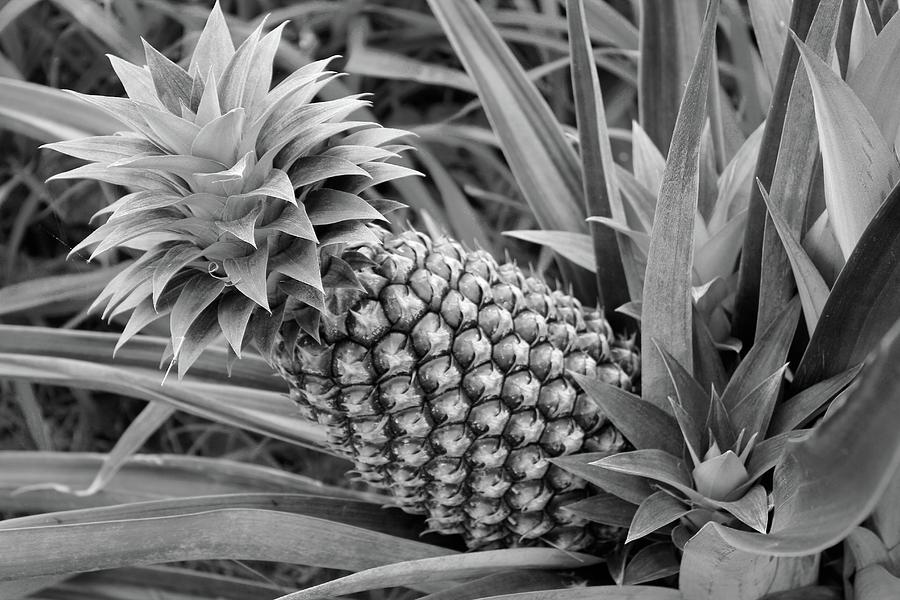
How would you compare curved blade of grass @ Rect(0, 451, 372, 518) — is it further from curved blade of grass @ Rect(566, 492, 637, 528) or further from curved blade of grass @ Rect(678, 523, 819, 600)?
curved blade of grass @ Rect(678, 523, 819, 600)

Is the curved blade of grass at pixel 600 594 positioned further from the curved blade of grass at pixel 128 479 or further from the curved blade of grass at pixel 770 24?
the curved blade of grass at pixel 770 24

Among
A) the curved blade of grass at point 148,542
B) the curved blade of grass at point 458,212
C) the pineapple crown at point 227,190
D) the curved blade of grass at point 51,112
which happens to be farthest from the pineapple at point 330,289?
the curved blade of grass at point 51,112

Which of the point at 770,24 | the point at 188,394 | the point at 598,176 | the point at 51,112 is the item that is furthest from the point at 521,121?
the point at 51,112

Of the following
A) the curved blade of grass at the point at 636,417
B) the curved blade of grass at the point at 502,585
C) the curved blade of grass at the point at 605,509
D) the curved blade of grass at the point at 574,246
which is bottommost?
the curved blade of grass at the point at 502,585

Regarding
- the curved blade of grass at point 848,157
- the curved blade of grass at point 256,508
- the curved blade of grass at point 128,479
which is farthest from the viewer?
the curved blade of grass at point 128,479

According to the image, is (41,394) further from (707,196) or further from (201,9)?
(707,196)

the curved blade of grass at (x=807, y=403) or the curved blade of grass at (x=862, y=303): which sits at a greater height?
the curved blade of grass at (x=862, y=303)

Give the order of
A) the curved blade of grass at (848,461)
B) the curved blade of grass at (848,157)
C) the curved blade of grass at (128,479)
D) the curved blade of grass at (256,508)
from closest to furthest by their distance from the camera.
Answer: the curved blade of grass at (848,461)
the curved blade of grass at (848,157)
the curved blade of grass at (256,508)
the curved blade of grass at (128,479)

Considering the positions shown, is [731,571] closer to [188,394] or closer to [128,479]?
[188,394]
